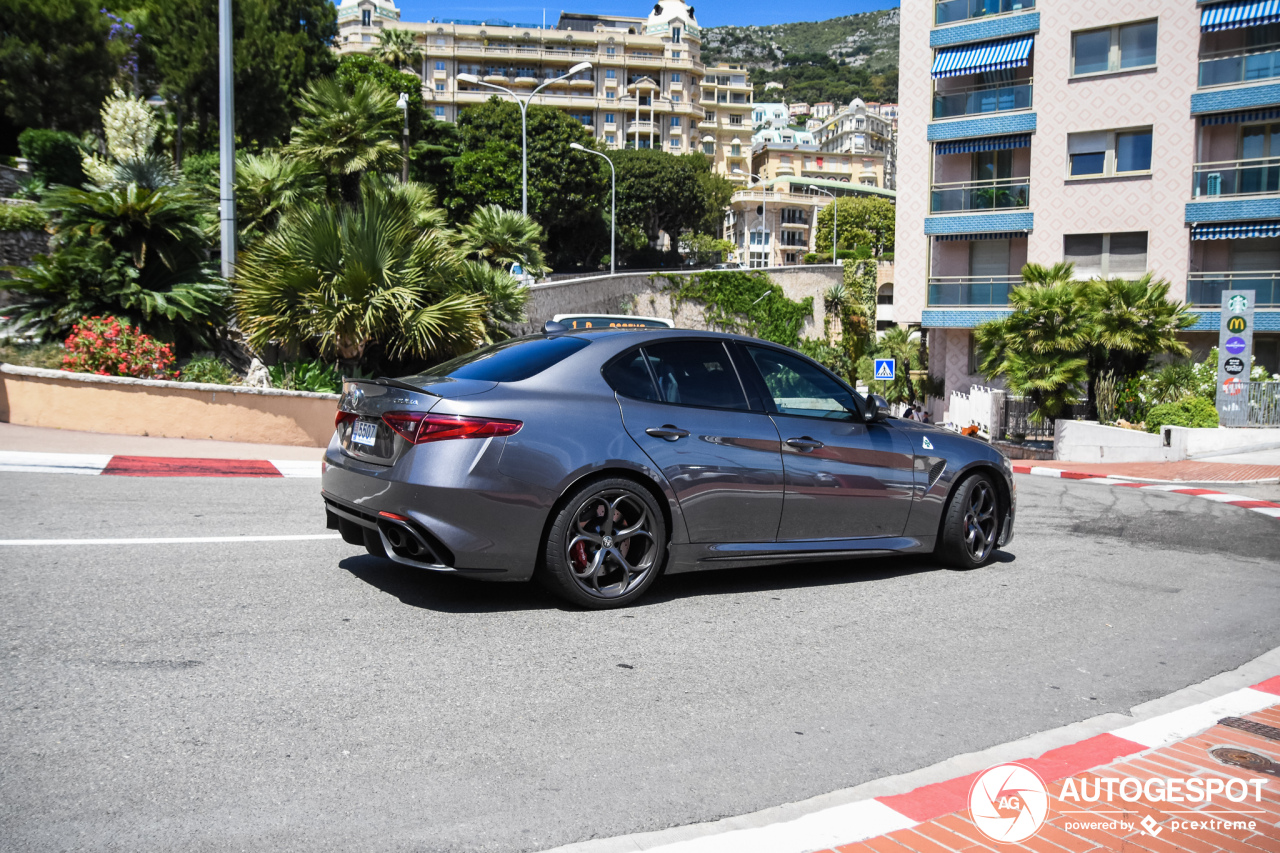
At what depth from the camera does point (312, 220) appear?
13.4 m

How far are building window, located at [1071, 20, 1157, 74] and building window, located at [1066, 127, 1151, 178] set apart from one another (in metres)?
2.06

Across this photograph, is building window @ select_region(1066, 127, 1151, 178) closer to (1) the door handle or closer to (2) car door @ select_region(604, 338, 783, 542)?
(2) car door @ select_region(604, 338, 783, 542)

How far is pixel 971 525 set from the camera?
23.0 ft

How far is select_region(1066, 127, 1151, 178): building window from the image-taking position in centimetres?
3238

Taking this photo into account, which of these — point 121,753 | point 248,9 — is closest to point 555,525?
point 121,753

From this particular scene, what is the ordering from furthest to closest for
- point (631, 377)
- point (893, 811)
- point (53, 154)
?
point (53, 154), point (631, 377), point (893, 811)

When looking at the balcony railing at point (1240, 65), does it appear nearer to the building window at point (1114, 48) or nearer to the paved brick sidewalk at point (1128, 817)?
the building window at point (1114, 48)

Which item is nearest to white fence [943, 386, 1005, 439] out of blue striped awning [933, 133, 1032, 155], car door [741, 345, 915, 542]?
blue striped awning [933, 133, 1032, 155]

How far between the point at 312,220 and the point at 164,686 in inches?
410

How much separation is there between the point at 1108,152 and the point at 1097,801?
34.1 metres

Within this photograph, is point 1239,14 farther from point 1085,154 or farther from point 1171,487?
point 1171,487

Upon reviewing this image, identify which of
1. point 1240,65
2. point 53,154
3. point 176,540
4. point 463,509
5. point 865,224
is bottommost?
point 176,540

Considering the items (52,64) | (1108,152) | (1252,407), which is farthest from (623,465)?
(52,64)

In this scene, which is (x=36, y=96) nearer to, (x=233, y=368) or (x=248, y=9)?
(x=248, y=9)
